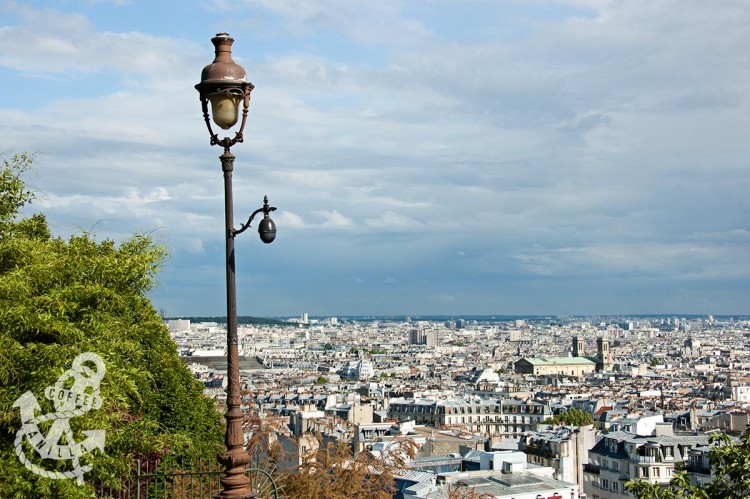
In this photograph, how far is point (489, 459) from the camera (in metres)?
44.7

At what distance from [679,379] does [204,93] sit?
165152mm

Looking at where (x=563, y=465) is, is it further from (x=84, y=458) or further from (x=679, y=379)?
(x=679, y=379)

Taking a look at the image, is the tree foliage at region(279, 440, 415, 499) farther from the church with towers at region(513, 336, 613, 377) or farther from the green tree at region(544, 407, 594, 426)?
the church with towers at region(513, 336, 613, 377)

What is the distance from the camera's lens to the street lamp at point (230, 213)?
8430mm

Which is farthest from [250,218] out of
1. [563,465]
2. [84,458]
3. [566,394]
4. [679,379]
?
[679,379]

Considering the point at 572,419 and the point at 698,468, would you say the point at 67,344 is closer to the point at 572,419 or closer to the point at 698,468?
the point at 698,468

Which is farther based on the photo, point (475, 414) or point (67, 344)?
point (475, 414)

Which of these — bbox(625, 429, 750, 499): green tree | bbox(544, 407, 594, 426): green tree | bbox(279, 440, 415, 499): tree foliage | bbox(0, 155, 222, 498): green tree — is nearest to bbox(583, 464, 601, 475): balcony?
bbox(544, 407, 594, 426): green tree

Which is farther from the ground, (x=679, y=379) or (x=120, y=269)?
(x=120, y=269)

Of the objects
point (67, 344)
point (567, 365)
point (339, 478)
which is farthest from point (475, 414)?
point (567, 365)

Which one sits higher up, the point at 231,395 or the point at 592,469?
the point at 231,395
